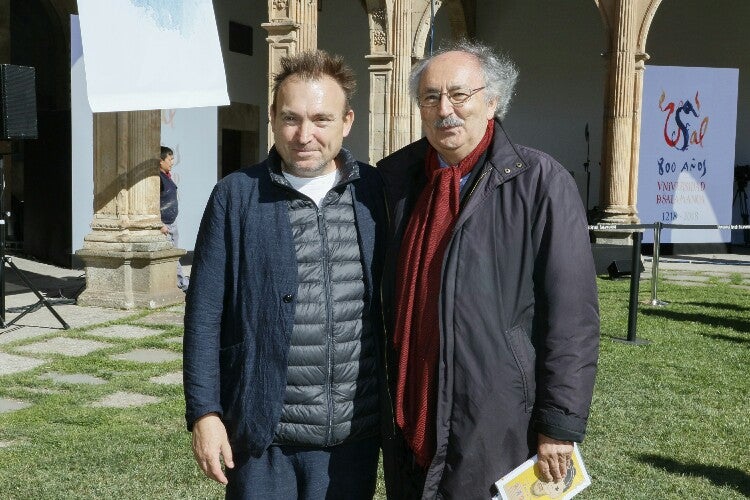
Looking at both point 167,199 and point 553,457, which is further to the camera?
point 167,199

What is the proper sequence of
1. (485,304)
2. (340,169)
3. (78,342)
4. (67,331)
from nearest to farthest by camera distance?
(485,304), (340,169), (78,342), (67,331)

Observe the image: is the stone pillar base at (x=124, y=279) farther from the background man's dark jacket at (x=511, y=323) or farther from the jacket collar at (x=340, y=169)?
the background man's dark jacket at (x=511, y=323)

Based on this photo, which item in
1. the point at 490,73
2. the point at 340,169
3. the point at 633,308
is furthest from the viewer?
the point at 633,308

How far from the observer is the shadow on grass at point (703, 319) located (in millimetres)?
7675

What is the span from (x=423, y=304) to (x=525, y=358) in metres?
0.26

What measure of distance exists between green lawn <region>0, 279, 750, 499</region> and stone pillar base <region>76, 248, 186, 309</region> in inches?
58.6

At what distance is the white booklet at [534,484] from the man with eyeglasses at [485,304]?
2 centimetres

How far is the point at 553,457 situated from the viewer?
6.58 feet

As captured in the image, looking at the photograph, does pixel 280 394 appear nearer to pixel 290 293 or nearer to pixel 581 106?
pixel 290 293

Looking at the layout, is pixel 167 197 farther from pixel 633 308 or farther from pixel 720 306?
pixel 720 306

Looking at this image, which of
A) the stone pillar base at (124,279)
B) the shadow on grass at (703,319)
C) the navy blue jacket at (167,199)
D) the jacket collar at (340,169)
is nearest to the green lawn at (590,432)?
the shadow on grass at (703,319)

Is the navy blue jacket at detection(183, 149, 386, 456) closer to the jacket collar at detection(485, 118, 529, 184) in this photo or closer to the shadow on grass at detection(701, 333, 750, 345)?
the jacket collar at detection(485, 118, 529, 184)

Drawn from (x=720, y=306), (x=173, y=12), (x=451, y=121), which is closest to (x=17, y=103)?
(x=173, y=12)

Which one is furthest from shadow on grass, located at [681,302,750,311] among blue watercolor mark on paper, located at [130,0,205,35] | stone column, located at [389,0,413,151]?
stone column, located at [389,0,413,151]
